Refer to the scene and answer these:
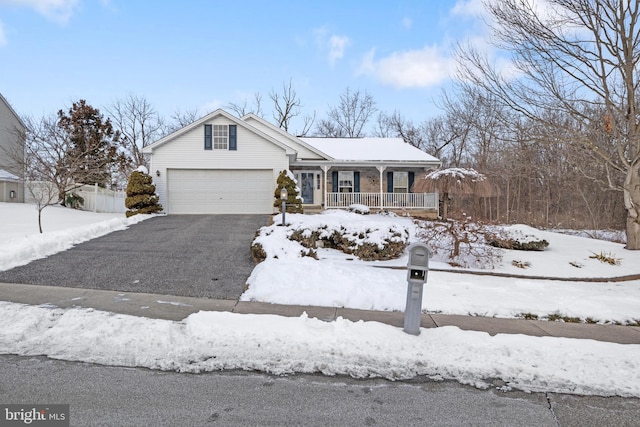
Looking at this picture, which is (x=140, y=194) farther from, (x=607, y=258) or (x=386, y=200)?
(x=607, y=258)

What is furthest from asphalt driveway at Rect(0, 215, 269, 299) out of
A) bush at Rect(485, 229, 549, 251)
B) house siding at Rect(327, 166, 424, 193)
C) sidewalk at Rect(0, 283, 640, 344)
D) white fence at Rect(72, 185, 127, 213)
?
white fence at Rect(72, 185, 127, 213)

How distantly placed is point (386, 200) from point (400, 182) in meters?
1.48

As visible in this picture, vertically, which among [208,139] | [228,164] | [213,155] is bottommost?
[228,164]

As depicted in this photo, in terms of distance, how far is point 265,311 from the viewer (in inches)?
216

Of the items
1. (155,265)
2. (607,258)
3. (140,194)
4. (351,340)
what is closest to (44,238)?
(155,265)

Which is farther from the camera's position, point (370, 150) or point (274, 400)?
point (370, 150)

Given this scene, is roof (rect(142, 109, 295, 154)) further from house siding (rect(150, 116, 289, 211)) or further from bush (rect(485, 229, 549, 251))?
bush (rect(485, 229, 549, 251))

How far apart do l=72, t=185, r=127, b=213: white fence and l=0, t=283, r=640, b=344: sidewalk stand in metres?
18.4

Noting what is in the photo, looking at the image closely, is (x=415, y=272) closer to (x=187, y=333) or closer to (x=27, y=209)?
(x=187, y=333)

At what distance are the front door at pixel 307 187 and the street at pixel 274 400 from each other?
55.5 ft

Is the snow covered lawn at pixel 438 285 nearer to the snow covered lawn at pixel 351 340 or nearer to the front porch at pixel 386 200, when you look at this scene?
the snow covered lawn at pixel 351 340

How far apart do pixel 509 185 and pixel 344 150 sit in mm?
15305

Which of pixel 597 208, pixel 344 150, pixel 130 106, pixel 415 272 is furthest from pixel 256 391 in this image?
pixel 130 106

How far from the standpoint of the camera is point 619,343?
4.76m
